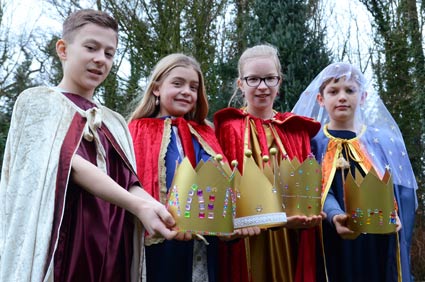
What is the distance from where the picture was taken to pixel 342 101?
332cm

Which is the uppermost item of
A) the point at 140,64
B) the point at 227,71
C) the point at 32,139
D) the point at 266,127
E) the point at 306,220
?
the point at 140,64

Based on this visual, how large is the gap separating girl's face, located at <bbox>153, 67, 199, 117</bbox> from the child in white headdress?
0.87m

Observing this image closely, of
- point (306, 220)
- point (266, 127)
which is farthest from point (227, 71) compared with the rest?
point (306, 220)

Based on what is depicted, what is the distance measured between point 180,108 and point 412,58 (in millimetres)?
8518

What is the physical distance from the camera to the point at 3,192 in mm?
2039

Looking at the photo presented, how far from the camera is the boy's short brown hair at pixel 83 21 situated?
2.25 metres

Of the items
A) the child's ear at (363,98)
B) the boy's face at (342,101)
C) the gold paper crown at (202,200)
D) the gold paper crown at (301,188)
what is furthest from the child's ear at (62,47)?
the child's ear at (363,98)

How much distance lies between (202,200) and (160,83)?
1.22m

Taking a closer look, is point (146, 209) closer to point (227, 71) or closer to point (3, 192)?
point (3, 192)

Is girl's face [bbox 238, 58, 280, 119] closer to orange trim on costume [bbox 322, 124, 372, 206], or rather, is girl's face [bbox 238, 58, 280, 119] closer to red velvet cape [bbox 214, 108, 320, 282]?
red velvet cape [bbox 214, 108, 320, 282]

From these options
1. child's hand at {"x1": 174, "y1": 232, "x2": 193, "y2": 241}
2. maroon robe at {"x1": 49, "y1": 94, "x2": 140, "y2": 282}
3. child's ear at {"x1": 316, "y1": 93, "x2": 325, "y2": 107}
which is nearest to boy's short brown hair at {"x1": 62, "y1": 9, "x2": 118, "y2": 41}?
maroon robe at {"x1": 49, "y1": 94, "x2": 140, "y2": 282}

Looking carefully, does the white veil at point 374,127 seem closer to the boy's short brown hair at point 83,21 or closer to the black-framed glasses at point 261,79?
the black-framed glasses at point 261,79

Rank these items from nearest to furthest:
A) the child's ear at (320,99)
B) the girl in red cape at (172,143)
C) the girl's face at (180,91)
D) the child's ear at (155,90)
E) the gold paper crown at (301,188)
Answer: the gold paper crown at (301,188) → the girl in red cape at (172,143) → the girl's face at (180,91) → the child's ear at (155,90) → the child's ear at (320,99)

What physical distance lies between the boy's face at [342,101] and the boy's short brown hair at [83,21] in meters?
1.58
